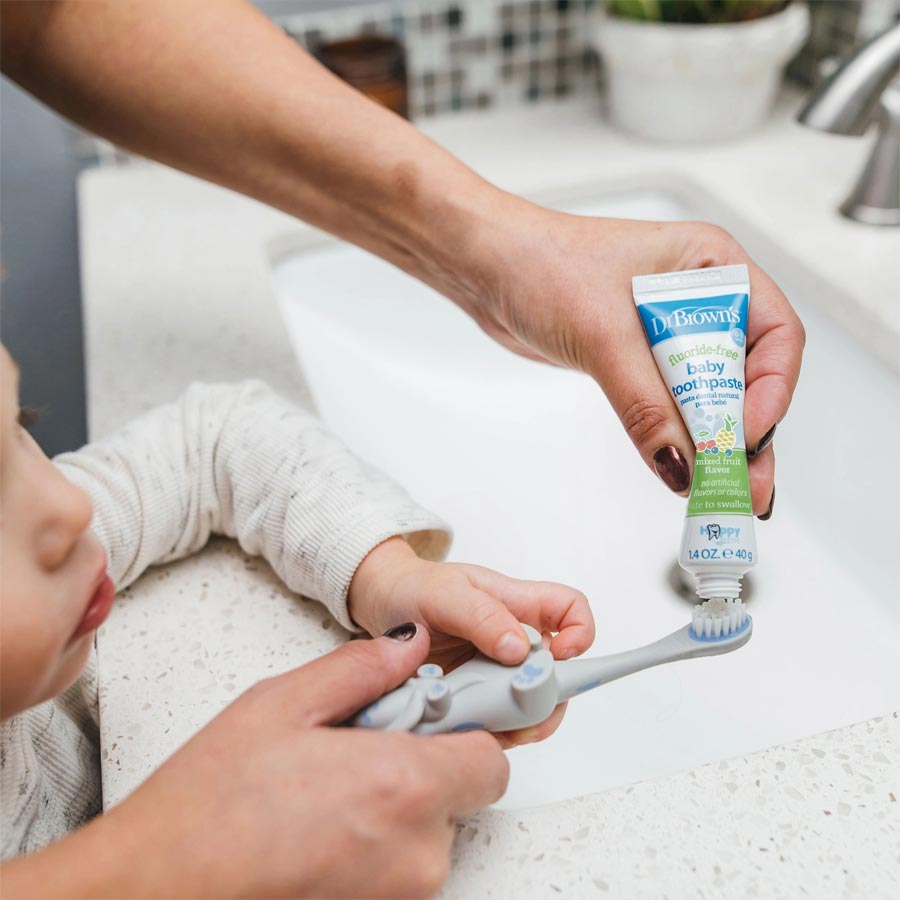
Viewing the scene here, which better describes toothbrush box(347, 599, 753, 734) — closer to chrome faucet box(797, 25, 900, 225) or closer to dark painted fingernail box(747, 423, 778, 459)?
dark painted fingernail box(747, 423, 778, 459)

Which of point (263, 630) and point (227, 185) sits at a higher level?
point (227, 185)

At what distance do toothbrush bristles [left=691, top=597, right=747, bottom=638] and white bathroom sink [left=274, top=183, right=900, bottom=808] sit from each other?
6 cm

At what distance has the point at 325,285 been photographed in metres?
0.83

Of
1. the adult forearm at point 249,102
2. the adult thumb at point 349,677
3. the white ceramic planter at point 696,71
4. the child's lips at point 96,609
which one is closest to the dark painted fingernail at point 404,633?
the adult thumb at point 349,677

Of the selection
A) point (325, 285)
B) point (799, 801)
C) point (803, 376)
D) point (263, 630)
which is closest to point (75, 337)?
point (325, 285)

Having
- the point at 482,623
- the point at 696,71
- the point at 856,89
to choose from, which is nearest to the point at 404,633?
the point at 482,623

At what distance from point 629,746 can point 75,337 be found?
668 millimetres

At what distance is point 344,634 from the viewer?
489 millimetres

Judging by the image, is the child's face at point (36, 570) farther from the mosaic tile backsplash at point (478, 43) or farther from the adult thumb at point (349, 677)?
the mosaic tile backsplash at point (478, 43)

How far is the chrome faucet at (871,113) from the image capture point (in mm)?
677

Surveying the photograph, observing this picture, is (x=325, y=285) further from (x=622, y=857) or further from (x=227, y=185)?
(x=622, y=857)

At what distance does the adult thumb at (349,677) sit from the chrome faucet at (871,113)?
1.67ft

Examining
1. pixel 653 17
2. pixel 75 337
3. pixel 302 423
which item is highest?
pixel 653 17

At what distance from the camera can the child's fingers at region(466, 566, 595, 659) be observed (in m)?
0.44
